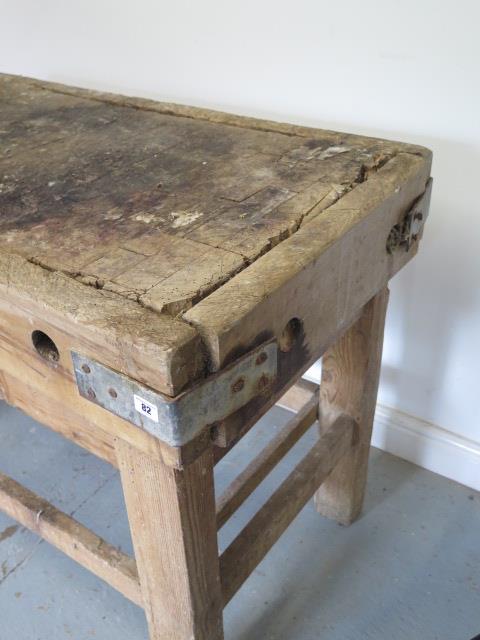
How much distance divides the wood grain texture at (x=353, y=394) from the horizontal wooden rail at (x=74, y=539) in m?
0.47

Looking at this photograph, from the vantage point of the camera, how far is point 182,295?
0.60 m

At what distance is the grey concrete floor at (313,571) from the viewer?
3.78ft

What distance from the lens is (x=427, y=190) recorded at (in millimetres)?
901

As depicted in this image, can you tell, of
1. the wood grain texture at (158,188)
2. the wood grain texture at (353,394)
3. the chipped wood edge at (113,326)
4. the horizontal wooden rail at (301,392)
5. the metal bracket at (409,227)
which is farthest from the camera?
the horizontal wooden rail at (301,392)

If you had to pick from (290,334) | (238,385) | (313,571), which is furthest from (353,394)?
(238,385)

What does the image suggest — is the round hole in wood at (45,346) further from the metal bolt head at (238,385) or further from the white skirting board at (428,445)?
the white skirting board at (428,445)

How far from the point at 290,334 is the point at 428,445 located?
870mm

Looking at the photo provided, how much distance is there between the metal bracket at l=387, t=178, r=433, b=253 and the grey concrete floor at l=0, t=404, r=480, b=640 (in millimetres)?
687

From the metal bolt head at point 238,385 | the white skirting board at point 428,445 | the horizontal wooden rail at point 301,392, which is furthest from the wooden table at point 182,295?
the white skirting board at point 428,445

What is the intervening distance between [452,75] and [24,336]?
0.82 meters

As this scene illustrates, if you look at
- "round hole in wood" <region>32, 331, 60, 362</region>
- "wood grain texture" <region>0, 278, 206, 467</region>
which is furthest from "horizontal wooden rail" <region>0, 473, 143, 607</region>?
"round hole in wood" <region>32, 331, 60, 362</region>

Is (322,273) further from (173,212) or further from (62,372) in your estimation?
(62,372)

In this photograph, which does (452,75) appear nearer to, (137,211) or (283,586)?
(137,211)

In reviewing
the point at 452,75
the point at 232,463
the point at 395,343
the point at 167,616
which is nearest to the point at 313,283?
the point at 167,616
